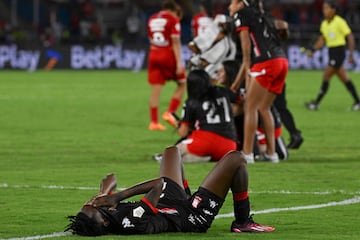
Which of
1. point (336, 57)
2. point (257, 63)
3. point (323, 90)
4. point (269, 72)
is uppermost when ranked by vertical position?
point (257, 63)

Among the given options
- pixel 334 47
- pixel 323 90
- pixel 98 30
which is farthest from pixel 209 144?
pixel 98 30

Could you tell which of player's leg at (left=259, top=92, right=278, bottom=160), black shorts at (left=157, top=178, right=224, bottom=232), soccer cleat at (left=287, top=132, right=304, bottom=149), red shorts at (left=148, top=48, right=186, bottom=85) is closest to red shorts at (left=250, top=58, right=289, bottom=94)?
player's leg at (left=259, top=92, right=278, bottom=160)

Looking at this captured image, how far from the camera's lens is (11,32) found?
45.7m

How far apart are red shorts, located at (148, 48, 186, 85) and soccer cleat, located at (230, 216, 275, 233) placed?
12.2 m

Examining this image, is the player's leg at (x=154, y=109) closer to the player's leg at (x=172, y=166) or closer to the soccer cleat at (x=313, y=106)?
the soccer cleat at (x=313, y=106)

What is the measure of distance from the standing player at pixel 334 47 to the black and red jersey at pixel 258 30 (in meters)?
10.8

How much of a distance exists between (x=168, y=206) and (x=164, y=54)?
12.5 metres

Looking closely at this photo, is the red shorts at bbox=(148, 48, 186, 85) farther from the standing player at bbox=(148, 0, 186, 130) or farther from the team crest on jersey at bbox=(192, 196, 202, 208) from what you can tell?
the team crest on jersey at bbox=(192, 196, 202, 208)

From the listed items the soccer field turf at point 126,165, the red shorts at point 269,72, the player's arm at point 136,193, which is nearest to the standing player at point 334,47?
the soccer field turf at point 126,165

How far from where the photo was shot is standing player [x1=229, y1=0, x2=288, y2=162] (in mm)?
14992

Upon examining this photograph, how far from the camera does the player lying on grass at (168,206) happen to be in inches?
347

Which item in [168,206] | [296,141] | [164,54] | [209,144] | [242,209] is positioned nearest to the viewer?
[168,206]

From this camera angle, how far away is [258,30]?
49.3 feet

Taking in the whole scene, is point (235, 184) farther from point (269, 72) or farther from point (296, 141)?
point (296, 141)
